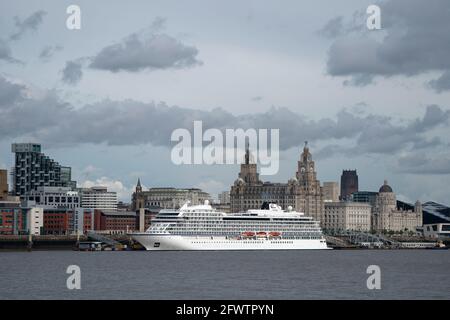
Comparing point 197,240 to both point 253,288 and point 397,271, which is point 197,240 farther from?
point 253,288

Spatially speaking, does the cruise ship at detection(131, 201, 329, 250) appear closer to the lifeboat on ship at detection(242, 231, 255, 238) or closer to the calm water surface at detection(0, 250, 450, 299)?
the lifeboat on ship at detection(242, 231, 255, 238)

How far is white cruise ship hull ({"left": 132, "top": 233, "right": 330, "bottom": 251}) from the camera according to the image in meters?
159

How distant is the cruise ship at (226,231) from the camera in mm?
160625

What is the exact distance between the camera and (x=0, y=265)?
107250mm

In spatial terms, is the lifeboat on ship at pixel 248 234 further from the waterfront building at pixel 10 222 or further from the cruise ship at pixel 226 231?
the waterfront building at pixel 10 222

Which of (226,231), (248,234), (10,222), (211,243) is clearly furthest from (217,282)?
(10,222)

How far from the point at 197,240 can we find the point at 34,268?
64888mm

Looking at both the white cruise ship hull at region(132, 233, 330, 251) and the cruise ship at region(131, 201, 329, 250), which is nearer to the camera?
the white cruise ship hull at region(132, 233, 330, 251)

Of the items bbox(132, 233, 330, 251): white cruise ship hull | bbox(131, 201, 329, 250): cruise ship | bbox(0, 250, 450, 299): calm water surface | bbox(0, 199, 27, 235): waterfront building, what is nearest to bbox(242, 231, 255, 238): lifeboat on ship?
bbox(131, 201, 329, 250): cruise ship

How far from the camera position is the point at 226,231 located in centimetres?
16850

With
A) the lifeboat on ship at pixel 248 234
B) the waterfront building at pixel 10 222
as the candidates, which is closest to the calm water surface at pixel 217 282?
the lifeboat on ship at pixel 248 234
